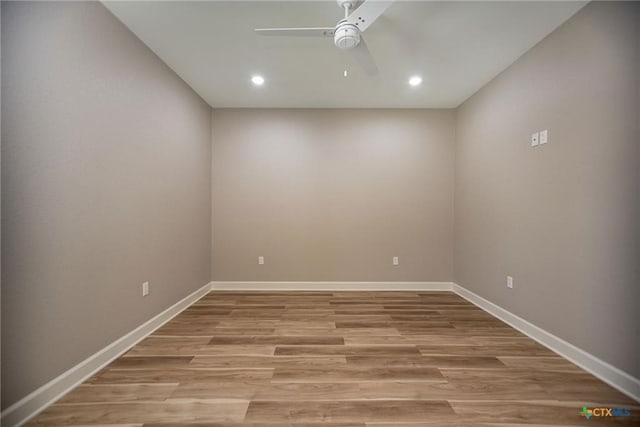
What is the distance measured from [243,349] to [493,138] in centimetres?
340

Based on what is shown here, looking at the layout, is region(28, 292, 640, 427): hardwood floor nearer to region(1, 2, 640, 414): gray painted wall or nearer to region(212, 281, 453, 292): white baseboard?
region(1, 2, 640, 414): gray painted wall

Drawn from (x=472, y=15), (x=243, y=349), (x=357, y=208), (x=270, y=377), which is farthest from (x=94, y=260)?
(x=472, y=15)

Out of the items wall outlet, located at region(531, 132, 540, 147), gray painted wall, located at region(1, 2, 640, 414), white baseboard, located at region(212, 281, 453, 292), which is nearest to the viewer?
gray painted wall, located at region(1, 2, 640, 414)

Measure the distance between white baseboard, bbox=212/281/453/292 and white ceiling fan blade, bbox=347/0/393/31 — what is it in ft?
10.2

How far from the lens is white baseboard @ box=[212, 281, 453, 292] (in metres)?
3.84

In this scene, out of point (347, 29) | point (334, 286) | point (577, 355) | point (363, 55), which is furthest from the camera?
point (334, 286)

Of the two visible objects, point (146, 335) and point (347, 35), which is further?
point (146, 335)

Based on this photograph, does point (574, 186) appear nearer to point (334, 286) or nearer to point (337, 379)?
point (337, 379)

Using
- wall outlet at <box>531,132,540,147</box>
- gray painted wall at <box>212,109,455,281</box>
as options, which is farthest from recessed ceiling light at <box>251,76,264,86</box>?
wall outlet at <box>531,132,540,147</box>

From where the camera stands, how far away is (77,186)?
1.71 metres

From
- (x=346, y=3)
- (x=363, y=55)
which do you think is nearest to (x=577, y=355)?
(x=363, y=55)

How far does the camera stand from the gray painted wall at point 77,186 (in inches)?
54.1

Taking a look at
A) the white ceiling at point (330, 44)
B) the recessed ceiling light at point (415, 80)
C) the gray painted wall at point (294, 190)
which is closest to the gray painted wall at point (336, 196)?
the gray painted wall at point (294, 190)

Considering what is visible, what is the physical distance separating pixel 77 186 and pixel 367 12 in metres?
2.19
